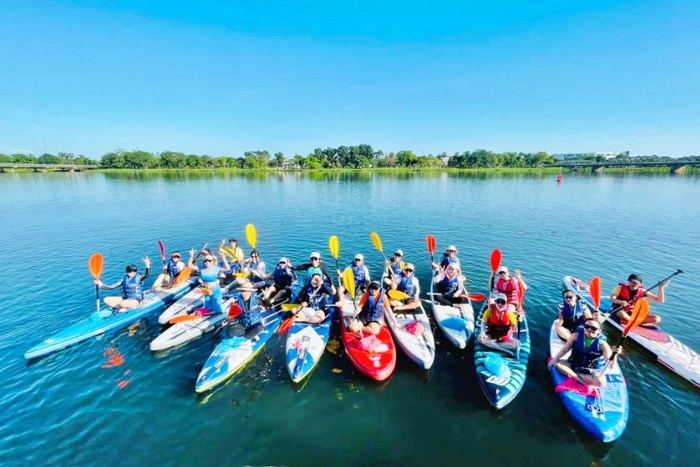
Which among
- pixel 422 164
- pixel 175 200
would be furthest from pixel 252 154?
pixel 175 200

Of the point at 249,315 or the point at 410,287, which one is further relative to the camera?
the point at 410,287

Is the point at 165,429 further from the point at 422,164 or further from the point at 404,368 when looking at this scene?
the point at 422,164

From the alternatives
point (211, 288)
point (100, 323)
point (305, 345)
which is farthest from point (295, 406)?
point (100, 323)

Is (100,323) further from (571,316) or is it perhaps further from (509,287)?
(571,316)

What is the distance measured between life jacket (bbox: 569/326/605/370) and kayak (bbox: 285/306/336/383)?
251 inches

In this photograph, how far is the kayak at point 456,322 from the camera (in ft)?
29.2

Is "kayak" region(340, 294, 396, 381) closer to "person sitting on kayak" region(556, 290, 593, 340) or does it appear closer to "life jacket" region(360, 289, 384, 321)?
"life jacket" region(360, 289, 384, 321)

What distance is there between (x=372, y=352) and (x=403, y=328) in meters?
1.61

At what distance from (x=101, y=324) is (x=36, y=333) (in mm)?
2323

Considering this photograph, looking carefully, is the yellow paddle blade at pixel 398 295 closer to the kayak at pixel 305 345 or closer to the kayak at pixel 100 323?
the kayak at pixel 305 345

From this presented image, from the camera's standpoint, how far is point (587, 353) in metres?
6.77

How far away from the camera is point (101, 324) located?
379 inches

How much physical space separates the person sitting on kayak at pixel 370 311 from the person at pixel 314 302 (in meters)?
1.29

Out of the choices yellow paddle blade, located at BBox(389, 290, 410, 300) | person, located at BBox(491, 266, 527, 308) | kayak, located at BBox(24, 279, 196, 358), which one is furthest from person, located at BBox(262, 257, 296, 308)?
person, located at BBox(491, 266, 527, 308)
